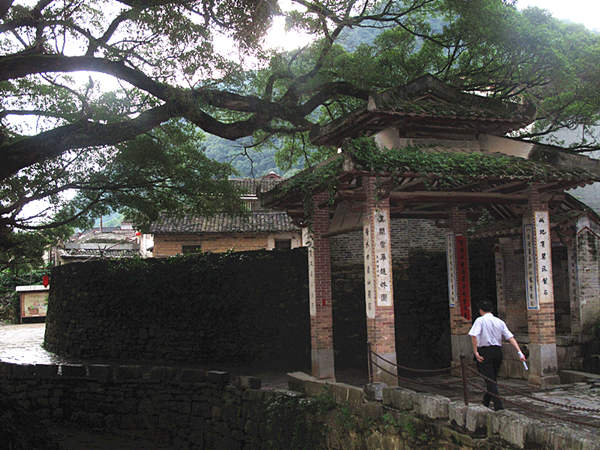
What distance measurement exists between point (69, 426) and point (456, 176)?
37.6ft

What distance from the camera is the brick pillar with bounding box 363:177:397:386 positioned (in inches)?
372

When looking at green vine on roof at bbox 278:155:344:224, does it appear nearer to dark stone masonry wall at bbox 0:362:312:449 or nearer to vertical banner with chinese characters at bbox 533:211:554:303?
dark stone masonry wall at bbox 0:362:312:449

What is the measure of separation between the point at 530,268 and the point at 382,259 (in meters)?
3.00

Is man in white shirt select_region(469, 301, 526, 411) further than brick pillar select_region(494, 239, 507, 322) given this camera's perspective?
No

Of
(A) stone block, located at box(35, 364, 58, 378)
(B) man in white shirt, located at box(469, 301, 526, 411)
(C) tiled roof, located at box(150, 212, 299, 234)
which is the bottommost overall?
(A) stone block, located at box(35, 364, 58, 378)

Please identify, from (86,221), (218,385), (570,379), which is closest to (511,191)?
(570,379)

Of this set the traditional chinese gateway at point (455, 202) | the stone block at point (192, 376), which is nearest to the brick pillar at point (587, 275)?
the traditional chinese gateway at point (455, 202)

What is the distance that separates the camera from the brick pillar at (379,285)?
945 centimetres

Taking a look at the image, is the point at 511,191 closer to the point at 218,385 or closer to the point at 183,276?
the point at 218,385

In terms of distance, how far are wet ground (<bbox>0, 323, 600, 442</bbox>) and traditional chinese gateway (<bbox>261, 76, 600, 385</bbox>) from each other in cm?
62

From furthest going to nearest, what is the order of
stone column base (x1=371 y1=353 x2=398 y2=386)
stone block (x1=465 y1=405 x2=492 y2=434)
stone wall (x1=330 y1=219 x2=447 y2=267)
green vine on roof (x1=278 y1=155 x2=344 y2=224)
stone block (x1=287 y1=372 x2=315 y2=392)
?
stone wall (x1=330 y1=219 x2=447 y2=267) < stone block (x1=287 y1=372 x2=315 y2=392) < green vine on roof (x1=278 y1=155 x2=344 y2=224) < stone column base (x1=371 y1=353 x2=398 y2=386) < stone block (x1=465 y1=405 x2=492 y2=434)

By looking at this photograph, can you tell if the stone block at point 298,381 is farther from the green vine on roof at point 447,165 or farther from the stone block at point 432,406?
the green vine on roof at point 447,165

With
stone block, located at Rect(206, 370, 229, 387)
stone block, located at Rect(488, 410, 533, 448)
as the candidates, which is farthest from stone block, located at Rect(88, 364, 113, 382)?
stone block, located at Rect(488, 410, 533, 448)

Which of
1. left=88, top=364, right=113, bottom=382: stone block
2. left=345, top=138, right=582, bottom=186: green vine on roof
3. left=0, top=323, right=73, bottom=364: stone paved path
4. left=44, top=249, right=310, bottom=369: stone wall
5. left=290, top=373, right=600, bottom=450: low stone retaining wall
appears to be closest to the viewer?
left=290, top=373, right=600, bottom=450: low stone retaining wall
